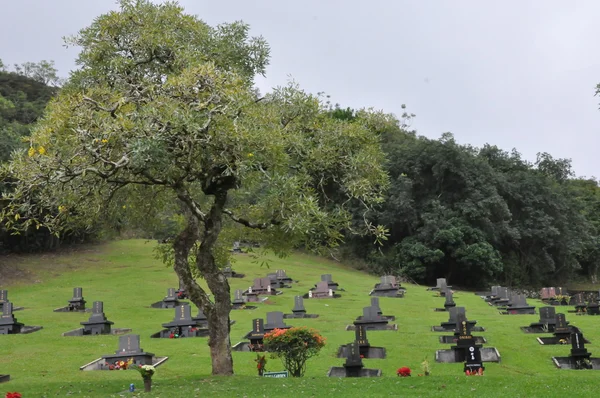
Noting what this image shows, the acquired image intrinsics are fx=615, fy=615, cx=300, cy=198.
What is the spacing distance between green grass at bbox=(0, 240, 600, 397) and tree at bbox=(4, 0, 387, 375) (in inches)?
98.3

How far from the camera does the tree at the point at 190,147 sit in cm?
1166

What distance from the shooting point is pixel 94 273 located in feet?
144

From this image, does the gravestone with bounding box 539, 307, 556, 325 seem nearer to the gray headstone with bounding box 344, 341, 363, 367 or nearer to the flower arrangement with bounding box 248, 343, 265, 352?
the gray headstone with bounding box 344, 341, 363, 367

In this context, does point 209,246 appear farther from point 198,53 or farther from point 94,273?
point 94,273

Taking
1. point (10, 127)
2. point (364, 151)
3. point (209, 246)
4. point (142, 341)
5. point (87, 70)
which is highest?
point (10, 127)

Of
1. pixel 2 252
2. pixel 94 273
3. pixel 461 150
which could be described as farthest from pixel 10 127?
pixel 461 150

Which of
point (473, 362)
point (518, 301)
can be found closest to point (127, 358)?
point (473, 362)

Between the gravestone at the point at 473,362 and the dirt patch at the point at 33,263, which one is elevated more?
the dirt patch at the point at 33,263

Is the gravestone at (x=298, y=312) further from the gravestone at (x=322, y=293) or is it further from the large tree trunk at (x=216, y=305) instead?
the large tree trunk at (x=216, y=305)

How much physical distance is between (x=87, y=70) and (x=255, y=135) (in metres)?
5.63

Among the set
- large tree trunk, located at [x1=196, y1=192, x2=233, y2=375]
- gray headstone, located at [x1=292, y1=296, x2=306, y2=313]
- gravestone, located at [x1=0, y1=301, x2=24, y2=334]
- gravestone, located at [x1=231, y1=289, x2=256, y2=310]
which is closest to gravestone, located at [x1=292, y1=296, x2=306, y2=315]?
gray headstone, located at [x1=292, y1=296, x2=306, y2=313]

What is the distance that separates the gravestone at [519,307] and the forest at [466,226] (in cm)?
1841

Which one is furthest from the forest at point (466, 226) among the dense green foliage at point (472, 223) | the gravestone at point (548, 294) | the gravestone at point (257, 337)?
the gravestone at point (257, 337)

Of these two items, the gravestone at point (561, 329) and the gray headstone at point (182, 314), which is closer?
the gravestone at point (561, 329)
